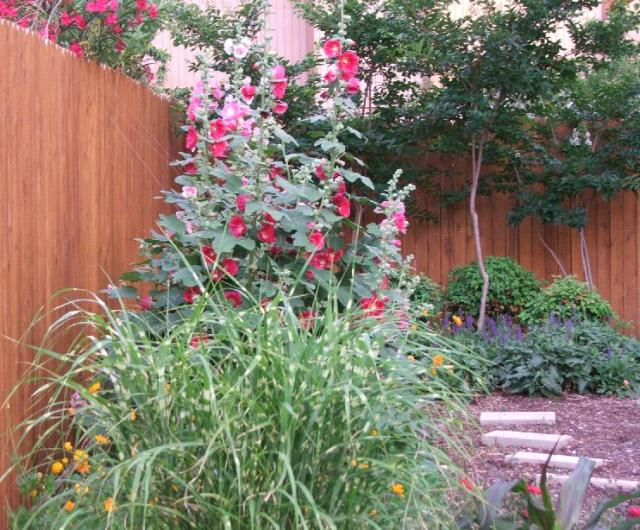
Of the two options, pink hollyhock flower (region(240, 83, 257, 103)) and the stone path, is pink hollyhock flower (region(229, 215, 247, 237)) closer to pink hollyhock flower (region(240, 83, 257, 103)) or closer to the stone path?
pink hollyhock flower (region(240, 83, 257, 103))

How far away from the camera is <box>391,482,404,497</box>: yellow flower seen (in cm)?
203

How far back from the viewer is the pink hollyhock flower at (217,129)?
3.29m

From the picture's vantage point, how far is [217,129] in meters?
3.30

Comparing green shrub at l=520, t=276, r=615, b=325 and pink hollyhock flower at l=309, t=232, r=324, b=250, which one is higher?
pink hollyhock flower at l=309, t=232, r=324, b=250

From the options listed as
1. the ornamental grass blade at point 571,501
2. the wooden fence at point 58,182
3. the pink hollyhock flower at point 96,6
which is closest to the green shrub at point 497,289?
the wooden fence at point 58,182

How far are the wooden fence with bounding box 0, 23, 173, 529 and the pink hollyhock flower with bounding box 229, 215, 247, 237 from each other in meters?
0.68

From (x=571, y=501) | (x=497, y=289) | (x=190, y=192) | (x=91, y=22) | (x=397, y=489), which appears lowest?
(x=571, y=501)

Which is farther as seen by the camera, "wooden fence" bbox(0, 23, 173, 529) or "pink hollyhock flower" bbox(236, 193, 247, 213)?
"pink hollyhock flower" bbox(236, 193, 247, 213)

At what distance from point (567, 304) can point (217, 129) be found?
13.0 ft

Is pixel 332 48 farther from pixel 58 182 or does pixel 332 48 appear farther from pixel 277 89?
pixel 58 182

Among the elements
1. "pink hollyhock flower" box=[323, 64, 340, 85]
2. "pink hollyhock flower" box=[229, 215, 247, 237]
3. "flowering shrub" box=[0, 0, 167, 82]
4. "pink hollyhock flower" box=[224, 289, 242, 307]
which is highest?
"flowering shrub" box=[0, 0, 167, 82]

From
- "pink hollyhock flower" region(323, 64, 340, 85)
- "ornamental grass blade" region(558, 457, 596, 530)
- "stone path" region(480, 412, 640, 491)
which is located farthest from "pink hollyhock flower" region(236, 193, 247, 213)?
"ornamental grass blade" region(558, 457, 596, 530)

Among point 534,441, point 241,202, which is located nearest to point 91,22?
point 241,202

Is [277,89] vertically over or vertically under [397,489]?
over
